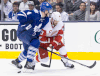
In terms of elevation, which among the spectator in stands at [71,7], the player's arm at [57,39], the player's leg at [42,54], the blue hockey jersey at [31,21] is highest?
the spectator in stands at [71,7]

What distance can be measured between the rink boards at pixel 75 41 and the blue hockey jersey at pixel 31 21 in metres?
1.61

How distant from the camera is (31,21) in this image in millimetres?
3482

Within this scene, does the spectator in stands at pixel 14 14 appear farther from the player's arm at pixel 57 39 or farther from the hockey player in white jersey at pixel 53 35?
the player's arm at pixel 57 39

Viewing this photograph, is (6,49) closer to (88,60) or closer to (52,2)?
(52,2)

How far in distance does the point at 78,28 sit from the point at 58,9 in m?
0.60

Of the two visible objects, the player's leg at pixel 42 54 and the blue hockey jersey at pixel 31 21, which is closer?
the blue hockey jersey at pixel 31 21

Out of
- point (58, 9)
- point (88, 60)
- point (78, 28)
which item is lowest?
point (88, 60)

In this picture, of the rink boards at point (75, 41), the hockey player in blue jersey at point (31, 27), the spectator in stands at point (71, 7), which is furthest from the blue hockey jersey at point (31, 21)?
the spectator in stands at point (71, 7)

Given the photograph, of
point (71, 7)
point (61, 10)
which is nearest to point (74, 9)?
point (71, 7)

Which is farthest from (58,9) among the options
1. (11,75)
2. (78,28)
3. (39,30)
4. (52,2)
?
Answer: (11,75)

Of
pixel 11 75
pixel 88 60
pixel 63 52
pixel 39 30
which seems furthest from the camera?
pixel 88 60

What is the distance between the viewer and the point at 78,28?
5117 millimetres

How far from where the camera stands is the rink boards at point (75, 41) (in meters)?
5.09

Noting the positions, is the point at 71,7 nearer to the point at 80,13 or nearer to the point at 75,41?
the point at 80,13
